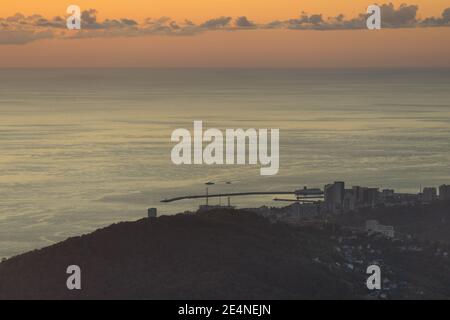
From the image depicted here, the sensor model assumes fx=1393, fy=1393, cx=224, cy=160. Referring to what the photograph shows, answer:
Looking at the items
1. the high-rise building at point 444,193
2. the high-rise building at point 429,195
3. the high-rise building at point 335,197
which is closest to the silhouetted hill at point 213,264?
the high-rise building at point 335,197

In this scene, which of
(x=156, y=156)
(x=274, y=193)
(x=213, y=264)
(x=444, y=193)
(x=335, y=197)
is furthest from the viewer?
(x=156, y=156)

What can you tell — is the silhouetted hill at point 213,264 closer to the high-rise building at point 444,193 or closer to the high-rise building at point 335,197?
the high-rise building at point 335,197

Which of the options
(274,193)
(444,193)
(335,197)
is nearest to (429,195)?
(444,193)

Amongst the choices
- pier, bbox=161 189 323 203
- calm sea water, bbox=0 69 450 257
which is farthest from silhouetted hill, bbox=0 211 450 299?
pier, bbox=161 189 323 203

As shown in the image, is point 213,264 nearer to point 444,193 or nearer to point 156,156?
point 444,193
